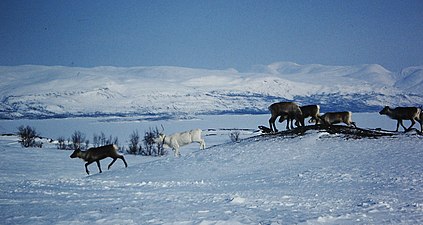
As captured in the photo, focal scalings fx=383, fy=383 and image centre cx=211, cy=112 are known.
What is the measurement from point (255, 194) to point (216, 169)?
4.92 m

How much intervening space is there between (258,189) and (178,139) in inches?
513

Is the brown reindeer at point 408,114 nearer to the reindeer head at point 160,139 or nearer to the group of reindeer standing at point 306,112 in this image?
the group of reindeer standing at point 306,112

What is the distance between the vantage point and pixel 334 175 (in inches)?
400

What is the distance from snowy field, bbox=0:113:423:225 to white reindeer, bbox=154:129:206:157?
5.20 meters

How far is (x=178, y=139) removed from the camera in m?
22.0

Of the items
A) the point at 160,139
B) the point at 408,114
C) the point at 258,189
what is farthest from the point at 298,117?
the point at 258,189

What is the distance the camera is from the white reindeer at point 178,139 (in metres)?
21.4

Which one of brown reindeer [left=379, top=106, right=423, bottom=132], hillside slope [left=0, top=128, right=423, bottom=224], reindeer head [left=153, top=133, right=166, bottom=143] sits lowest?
hillside slope [left=0, top=128, right=423, bottom=224]

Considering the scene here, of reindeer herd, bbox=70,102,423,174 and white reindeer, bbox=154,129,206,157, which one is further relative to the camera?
white reindeer, bbox=154,129,206,157

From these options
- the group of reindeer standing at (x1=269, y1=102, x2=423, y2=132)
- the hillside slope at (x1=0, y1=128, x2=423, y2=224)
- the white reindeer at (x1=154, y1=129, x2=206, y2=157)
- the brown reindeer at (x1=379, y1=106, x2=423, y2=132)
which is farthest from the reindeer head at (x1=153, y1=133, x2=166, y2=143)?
the brown reindeer at (x1=379, y1=106, x2=423, y2=132)

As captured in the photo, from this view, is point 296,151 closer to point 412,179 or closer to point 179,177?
point 179,177

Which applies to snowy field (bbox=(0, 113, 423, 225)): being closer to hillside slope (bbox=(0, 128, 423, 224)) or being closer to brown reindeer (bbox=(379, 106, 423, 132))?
hillside slope (bbox=(0, 128, 423, 224))

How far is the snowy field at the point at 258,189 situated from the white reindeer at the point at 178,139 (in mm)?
5203

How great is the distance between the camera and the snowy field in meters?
6.58
